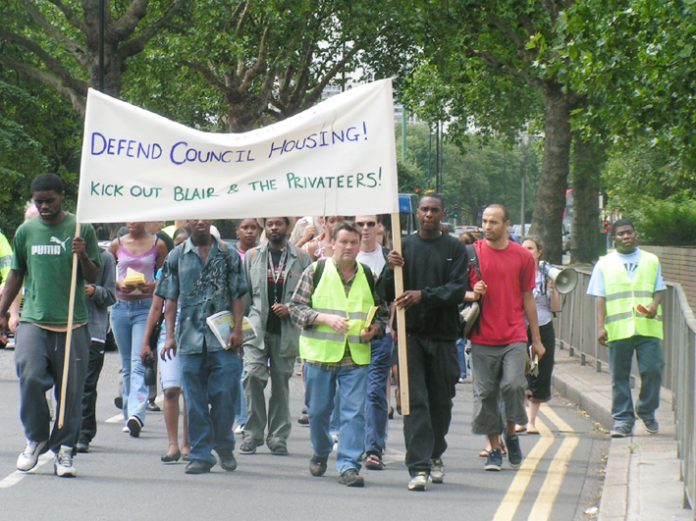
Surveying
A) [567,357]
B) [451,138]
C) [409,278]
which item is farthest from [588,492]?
[451,138]

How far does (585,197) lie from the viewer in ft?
165

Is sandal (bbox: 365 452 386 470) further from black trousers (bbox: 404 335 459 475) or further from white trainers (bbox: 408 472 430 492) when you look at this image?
white trainers (bbox: 408 472 430 492)

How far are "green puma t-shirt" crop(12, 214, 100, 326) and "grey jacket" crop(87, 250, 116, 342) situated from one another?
672 millimetres

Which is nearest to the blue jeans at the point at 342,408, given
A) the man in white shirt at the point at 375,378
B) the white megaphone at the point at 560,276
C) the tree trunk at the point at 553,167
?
the man in white shirt at the point at 375,378

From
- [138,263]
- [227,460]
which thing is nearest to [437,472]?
[227,460]

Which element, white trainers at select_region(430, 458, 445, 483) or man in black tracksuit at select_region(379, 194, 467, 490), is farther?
white trainers at select_region(430, 458, 445, 483)

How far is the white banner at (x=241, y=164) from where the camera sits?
930 cm

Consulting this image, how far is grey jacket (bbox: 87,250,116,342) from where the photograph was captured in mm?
9945

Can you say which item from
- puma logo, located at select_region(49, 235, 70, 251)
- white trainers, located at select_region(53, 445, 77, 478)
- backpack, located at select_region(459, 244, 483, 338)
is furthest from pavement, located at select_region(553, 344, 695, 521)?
puma logo, located at select_region(49, 235, 70, 251)

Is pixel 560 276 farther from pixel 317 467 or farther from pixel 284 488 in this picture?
pixel 284 488

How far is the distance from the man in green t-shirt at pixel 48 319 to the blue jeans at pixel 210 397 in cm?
71

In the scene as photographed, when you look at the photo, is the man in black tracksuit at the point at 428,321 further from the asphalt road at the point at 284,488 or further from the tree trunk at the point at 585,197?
the tree trunk at the point at 585,197

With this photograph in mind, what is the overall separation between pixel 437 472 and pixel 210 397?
60.3 inches

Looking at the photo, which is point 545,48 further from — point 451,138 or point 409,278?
point 451,138
